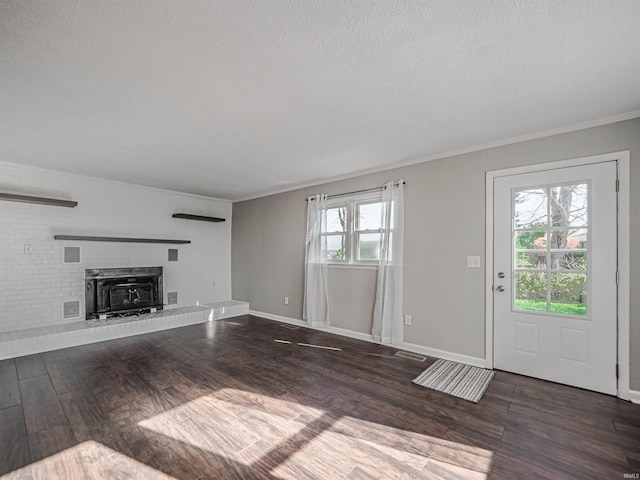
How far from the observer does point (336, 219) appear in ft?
15.9

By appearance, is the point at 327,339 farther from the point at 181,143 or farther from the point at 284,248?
the point at 181,143

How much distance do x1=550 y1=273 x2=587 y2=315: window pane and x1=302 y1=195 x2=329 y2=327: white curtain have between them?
113 inches

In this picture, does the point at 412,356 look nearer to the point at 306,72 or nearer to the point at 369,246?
the point at 369,246

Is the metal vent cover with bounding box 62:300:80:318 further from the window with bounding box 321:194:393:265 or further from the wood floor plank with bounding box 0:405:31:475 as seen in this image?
the window with bounding box 321:194:393:265

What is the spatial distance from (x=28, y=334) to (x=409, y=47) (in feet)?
17.3

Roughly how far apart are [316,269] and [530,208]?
2.96 metres

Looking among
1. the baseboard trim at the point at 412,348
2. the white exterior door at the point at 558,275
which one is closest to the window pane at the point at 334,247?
the baseboard trim at the point at 412,348

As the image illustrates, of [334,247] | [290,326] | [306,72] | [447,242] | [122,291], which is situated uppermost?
[306,72]

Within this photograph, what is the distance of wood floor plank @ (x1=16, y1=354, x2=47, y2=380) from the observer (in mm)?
3041

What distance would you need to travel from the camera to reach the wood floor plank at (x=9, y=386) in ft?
8.09

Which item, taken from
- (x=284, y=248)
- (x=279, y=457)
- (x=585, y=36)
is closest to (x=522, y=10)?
(x=585, y=36)

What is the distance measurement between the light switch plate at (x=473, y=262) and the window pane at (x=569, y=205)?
776 mm

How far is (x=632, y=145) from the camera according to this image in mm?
2586

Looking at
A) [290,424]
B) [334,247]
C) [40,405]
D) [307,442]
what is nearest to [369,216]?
[334,247]
